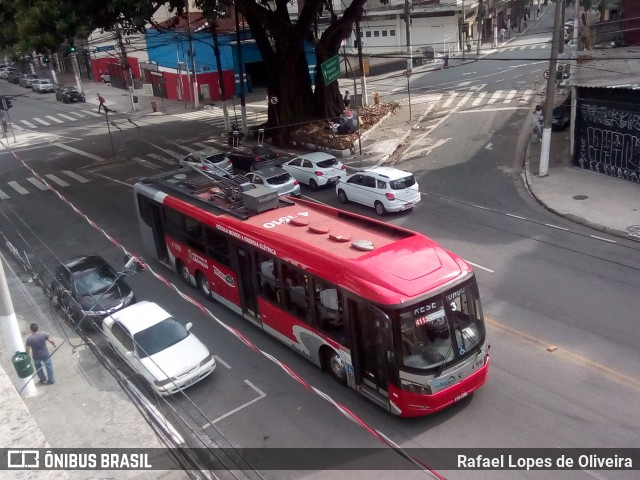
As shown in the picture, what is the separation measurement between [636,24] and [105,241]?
3386 centimetres

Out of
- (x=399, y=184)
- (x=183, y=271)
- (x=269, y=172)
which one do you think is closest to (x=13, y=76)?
(x=269, y=172)

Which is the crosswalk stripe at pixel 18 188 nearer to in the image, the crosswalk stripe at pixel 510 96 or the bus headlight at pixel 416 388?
the bus headlight at pixel 416 388

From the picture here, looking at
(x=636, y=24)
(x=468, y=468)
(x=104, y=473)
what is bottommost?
(x=468, y=468)

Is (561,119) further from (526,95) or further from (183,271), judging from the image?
(183,271)

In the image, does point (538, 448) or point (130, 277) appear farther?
point (130, 277)

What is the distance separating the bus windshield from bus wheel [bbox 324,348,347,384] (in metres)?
1.97

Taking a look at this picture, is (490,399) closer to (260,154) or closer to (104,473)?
(104,473)

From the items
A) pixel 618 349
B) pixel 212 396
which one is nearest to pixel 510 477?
pixel 618 349

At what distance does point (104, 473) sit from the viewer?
880 cm

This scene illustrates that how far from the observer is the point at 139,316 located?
14.7m

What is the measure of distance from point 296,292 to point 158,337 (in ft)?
10.9

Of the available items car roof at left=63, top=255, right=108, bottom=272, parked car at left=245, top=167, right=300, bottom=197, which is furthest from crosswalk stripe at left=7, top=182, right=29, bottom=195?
car roof at left=63, top=255, right=108, bottom=272

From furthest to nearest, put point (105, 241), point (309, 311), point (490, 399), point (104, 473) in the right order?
point (105, 241)
point (309, 311)
point (490, 399)
point (104, 473)

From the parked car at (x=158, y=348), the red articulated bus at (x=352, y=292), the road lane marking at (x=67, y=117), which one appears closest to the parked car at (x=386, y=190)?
the red articulated bus at (x=352, y=292)
